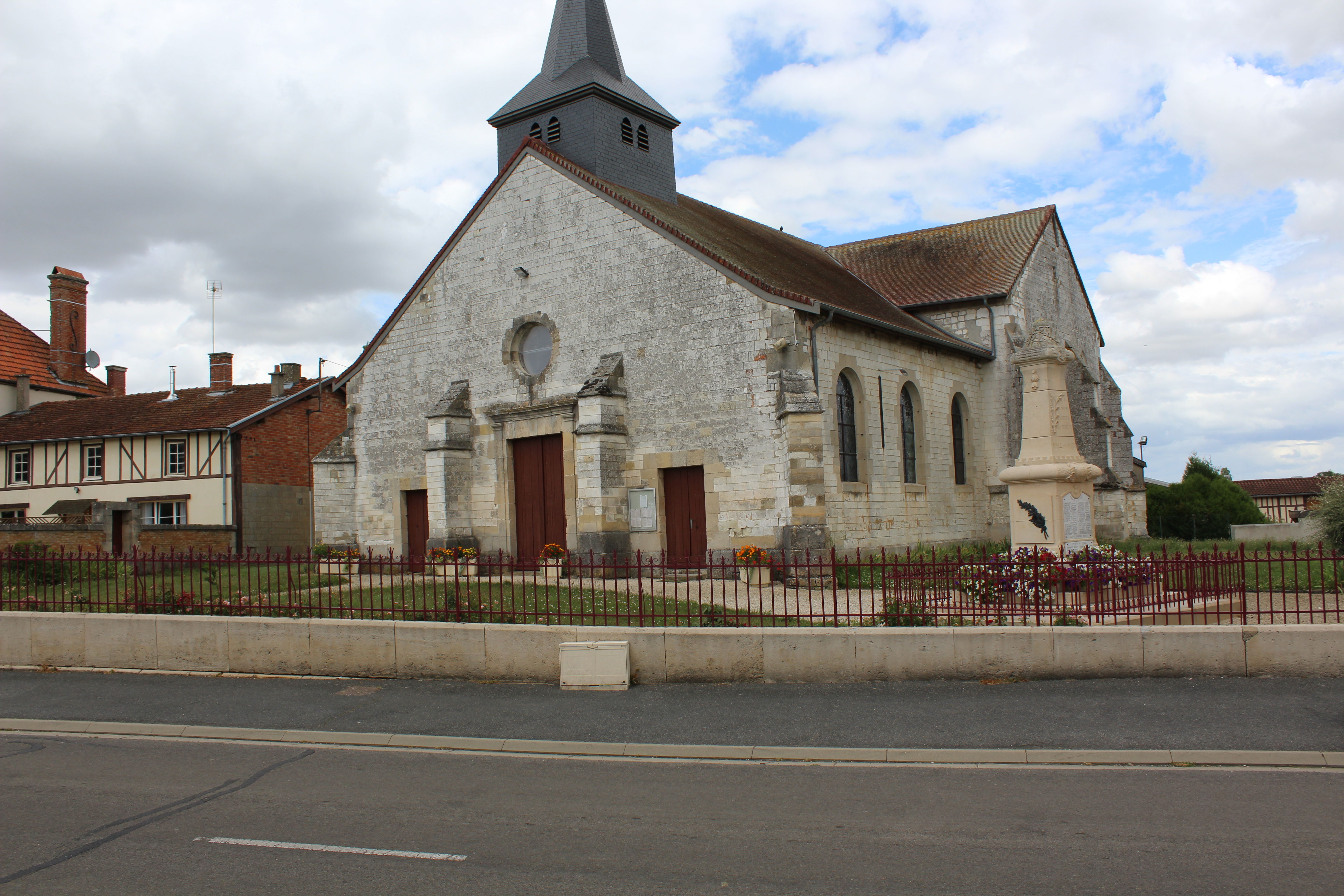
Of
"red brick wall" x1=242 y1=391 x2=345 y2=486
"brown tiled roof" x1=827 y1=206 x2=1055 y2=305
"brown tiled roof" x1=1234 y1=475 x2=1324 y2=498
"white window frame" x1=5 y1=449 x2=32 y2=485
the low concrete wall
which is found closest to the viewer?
the low concrete wall

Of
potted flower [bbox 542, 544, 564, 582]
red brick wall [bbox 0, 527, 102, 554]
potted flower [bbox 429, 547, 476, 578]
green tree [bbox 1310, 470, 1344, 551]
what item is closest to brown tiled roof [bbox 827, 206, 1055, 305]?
green tree [bbox 1310, 470, 1344, 551]

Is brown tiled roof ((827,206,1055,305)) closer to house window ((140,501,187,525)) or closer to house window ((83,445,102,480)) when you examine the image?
house window ((140,501,187,525))

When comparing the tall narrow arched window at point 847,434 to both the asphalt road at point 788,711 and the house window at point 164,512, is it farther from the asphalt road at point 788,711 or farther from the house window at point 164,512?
the house window at point 164,512

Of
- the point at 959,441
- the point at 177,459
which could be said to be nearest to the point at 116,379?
the point at 177,459

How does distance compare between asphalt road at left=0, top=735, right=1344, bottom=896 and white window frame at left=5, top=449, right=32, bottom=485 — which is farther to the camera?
white window frame at left=5, top=449, right=32, bottom=485

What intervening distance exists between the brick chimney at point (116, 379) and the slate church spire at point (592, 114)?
2302 centimetres

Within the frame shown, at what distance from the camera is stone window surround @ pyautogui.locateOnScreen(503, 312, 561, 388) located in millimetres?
19812

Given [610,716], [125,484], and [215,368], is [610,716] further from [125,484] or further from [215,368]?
[215,368]

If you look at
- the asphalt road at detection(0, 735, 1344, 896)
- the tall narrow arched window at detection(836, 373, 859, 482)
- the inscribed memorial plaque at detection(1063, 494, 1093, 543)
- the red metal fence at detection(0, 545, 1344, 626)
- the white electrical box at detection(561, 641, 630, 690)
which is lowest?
the asphalt road at detection(0, 735, 1344, 896)

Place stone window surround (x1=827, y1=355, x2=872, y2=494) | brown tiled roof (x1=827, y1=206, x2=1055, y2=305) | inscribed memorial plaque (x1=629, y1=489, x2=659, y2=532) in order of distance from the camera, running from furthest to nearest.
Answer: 1. brown tiled roof (x1=827, y1=206, x2=1055, y2=305)
2. inscribed memorial plaque (x1=629, y1=489, x2=659, y2=532)
3. stone window surround (x1=827, y1=355, x2=872, y2=494)

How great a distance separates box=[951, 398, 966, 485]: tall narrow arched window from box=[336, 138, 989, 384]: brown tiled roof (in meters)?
1.34

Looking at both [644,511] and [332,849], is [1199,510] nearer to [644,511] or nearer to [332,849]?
[644,511]

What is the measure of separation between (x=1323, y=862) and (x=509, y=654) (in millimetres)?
6967

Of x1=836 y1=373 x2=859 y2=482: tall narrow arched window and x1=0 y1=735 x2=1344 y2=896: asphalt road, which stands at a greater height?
x1=836 y1=373 x2=859 y2=482: tall narrow arched window
